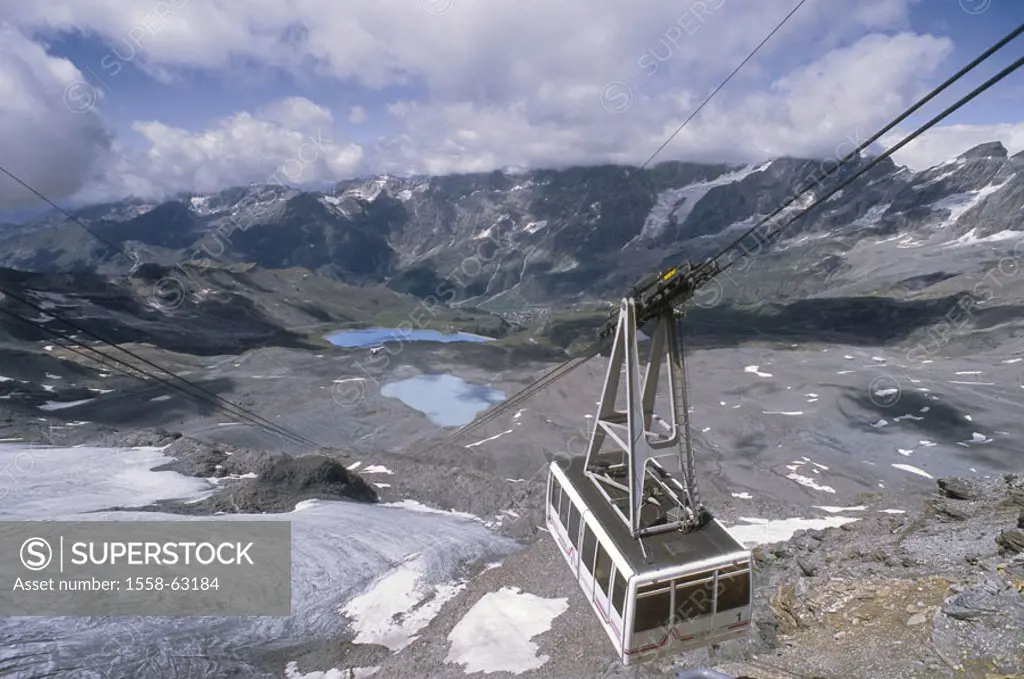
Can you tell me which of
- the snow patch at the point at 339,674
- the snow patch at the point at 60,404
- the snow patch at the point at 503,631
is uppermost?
the snow patch at the point at 60,404

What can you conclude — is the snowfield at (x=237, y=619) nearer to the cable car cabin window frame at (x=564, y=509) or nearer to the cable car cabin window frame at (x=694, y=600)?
Answer: the cable car cabin window frame at (x=564, y=509)

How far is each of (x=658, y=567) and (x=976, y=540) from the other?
1448cm

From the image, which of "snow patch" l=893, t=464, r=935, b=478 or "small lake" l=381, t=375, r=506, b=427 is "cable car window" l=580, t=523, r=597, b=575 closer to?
"snow patch" l=893, t=464, r=935, b=478

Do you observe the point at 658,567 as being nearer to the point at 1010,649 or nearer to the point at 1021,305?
the point at 1010,649

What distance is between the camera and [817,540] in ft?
86.3

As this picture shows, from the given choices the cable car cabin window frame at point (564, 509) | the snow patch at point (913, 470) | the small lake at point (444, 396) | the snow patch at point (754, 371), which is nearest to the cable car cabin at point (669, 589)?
the cable car cabin window frame at point (564, 509)

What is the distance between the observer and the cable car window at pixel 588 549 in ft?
55.6

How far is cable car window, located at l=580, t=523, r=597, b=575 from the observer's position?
16.9m

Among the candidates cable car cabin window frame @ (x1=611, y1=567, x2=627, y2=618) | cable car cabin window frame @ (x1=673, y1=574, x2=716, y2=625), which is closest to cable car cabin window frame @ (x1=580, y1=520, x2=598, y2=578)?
cable car cabin window frame @ (x1=611, y1=567, x2=627, y2=618)

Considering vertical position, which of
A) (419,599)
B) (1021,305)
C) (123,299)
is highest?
(123,299)

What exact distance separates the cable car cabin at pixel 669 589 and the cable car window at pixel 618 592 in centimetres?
2

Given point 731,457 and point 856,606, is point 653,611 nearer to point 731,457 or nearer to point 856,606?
point 856,606

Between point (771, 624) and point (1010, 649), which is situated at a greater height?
point (1010, 649)

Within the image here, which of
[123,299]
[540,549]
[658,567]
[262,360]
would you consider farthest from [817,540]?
[123,299]
